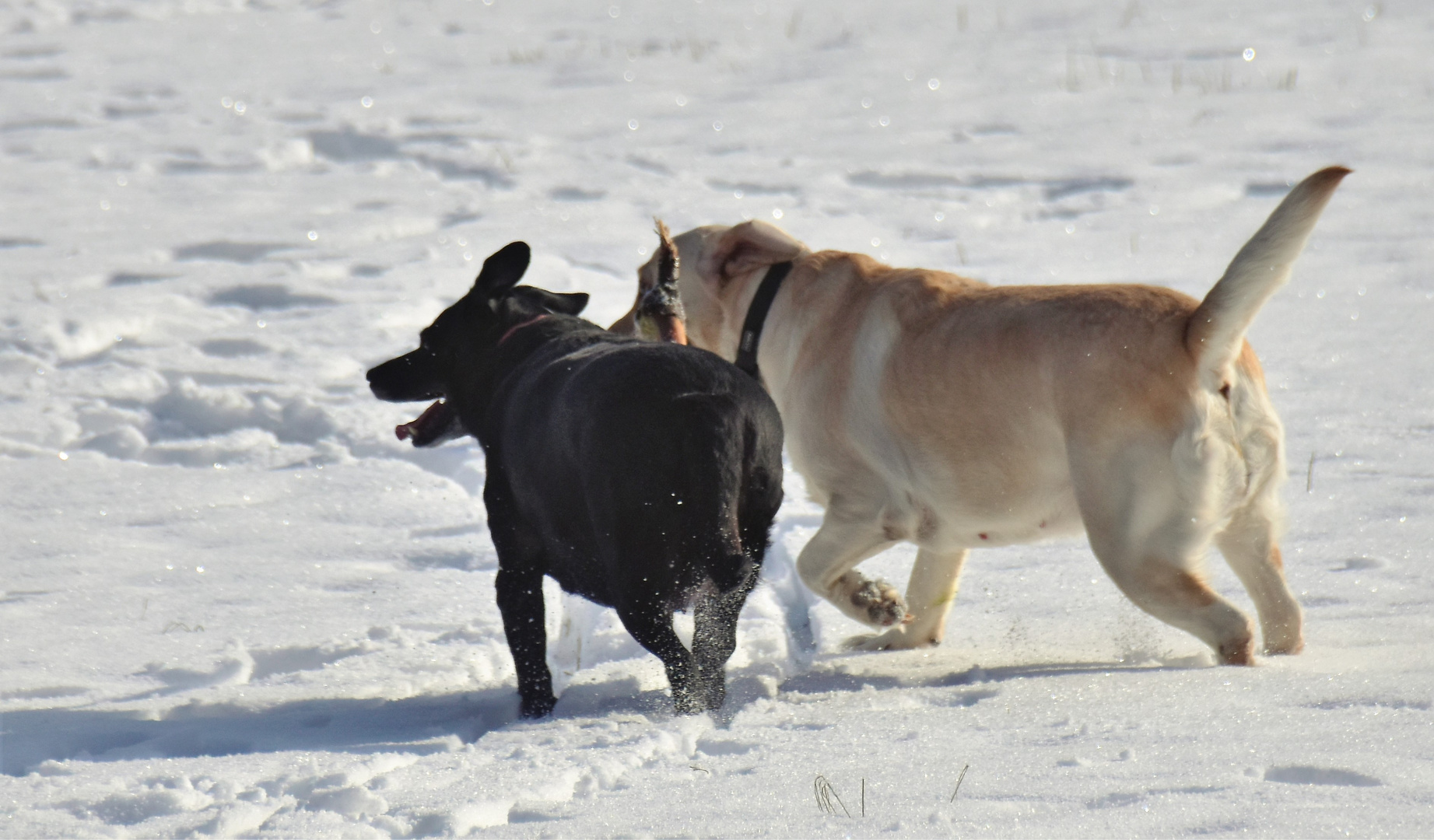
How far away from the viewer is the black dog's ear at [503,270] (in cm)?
390

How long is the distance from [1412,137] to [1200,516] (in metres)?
8.28

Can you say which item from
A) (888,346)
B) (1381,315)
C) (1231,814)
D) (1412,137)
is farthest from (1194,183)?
(1231,814)

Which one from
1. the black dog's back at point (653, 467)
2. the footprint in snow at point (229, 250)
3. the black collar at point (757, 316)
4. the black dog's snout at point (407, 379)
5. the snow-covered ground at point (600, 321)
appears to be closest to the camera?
the snow-covered ground at point (600, 321)

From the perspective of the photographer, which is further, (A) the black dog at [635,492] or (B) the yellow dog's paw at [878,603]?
(B) the yellow dog's paw at [878,603]

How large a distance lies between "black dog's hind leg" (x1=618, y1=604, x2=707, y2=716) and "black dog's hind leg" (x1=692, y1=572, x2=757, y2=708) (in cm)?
3

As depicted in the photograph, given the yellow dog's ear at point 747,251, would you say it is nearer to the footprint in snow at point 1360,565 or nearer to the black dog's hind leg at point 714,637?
the black dog's hind leg at point 714,637

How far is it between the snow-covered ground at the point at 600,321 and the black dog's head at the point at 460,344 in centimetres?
64

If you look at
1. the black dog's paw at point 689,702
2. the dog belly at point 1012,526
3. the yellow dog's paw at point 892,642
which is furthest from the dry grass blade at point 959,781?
the yellow dog's paw at point 892,642

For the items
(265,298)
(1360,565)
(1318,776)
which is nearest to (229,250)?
(265,298)

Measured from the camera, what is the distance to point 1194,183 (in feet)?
31.2

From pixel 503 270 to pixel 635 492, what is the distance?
1219 mm

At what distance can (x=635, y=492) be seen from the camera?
2.96 meters

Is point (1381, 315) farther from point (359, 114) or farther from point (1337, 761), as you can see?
point (359, 114)

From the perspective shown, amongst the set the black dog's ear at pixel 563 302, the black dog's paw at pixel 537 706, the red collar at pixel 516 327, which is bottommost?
the black dog's paw at pixel 537 706
